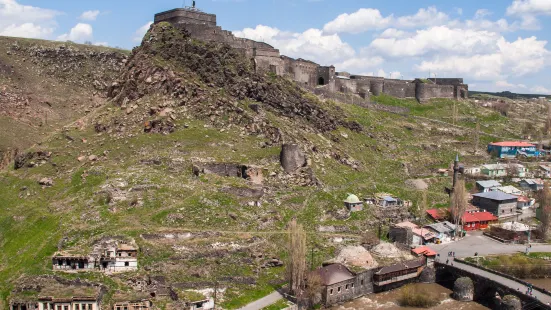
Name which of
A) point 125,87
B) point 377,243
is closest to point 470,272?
point 377,243

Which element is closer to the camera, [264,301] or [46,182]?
[264,301]

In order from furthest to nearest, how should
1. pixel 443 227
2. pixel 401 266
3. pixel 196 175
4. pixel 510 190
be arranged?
1. pixel 510 190
2. pixel 443 227
3. pixel 196 175
4. pixel 401 266

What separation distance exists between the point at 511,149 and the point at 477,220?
33.7 meters

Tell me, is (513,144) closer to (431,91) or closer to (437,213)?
(431,91)

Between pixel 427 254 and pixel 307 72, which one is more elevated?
Answer: pixel 307 72

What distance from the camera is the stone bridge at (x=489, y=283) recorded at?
4770 centimetres

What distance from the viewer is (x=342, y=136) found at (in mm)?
83938

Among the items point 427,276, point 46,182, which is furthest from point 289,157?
point 46,182

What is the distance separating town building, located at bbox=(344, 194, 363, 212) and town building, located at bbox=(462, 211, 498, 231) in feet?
47.7

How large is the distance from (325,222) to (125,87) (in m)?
35.4

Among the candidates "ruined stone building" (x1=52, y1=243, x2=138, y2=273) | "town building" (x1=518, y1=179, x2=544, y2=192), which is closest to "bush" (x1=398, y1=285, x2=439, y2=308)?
"ruined stone building" (x1=52, y1=243, x2=138, y2=273)

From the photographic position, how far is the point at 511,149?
96.8m

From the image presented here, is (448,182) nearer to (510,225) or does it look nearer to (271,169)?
(510,225)

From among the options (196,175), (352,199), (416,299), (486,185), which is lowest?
(416,299)
